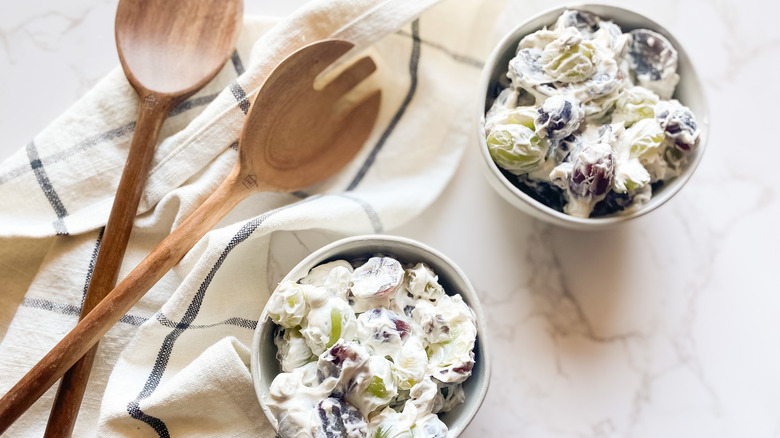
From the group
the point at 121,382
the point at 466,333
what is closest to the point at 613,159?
the point at 466,333

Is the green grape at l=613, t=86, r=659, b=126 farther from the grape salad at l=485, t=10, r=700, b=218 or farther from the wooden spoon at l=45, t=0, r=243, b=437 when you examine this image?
the wooden spoon at l=45, t=0, r=243, b=437

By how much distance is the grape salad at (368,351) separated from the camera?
73 cm

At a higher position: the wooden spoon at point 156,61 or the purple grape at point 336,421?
the wooden spoon at point 156,61

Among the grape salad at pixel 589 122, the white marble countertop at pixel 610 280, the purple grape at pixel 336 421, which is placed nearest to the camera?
the purple grape at pixel 336 421

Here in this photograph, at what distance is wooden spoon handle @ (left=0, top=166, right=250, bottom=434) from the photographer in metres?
0.80

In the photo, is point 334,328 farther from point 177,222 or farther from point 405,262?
point 177,222

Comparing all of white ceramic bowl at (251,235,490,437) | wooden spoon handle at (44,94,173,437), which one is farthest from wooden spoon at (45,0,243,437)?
white ceramic bowl at (251,235,490,437)

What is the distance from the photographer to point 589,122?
872 mm

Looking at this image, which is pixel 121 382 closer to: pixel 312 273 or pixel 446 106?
pixel 312 273

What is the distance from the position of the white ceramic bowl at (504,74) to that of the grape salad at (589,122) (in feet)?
0.03

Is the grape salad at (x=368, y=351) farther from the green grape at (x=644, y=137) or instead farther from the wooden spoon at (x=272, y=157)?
the green grape at (x=644, y=137)

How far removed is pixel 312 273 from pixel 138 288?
0.22 meters

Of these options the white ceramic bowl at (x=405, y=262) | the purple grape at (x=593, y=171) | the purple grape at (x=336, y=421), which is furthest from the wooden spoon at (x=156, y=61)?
the purple grape at (x=593, y=171)

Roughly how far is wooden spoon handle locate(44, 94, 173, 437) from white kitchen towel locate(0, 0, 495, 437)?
0.03 m
